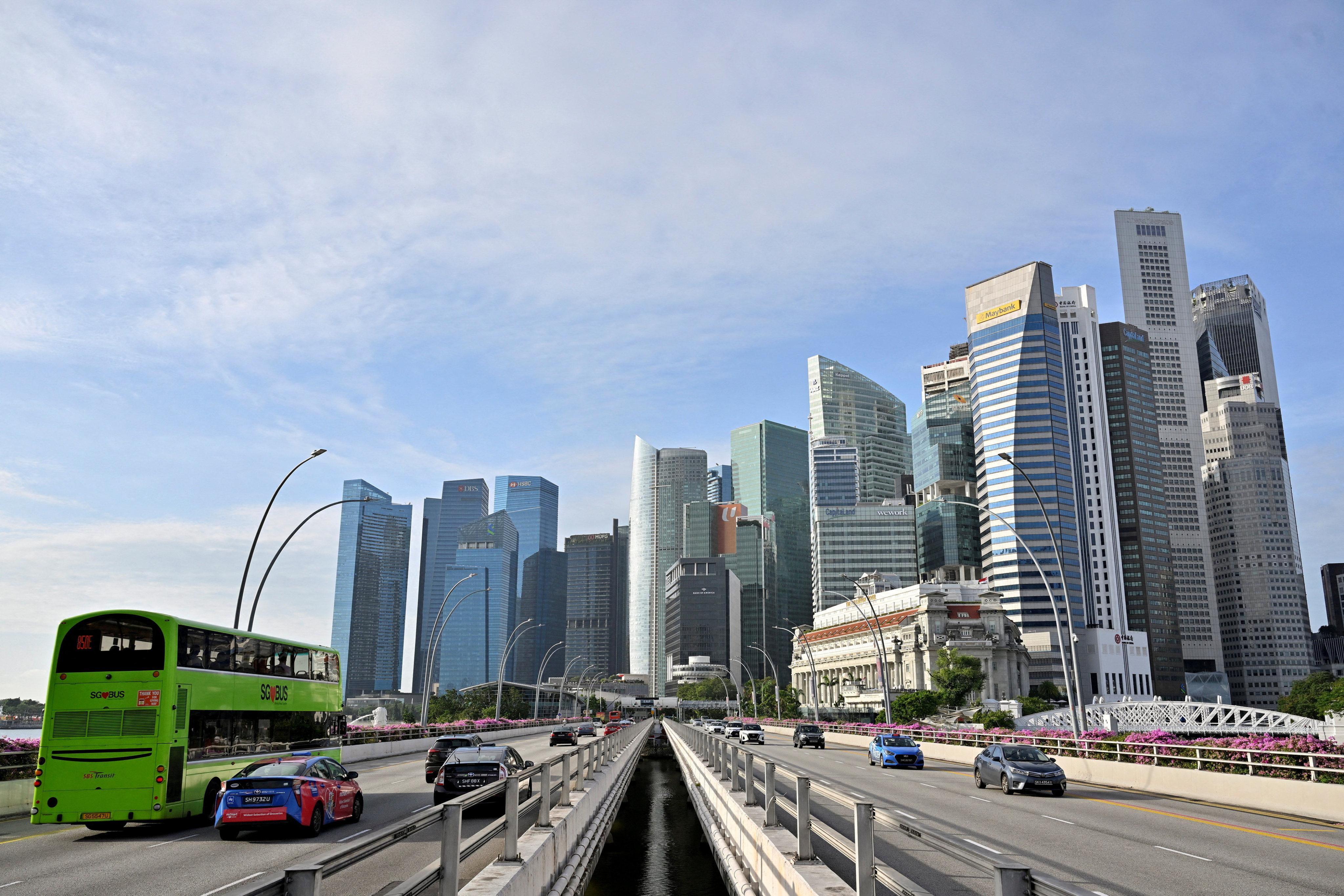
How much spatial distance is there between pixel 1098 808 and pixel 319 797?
57.2 ft

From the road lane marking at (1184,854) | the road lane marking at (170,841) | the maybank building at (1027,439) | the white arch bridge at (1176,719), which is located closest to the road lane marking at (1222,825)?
the road lane marking at (1184,854)

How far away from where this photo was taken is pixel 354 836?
17.5m

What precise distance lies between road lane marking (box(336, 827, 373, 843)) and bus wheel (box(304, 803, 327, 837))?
2.06 ft

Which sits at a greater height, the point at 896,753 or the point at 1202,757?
the point at 1202,757

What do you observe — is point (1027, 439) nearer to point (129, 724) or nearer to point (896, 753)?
point (896, 753)

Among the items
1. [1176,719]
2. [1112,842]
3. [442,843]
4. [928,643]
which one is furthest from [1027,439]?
[442,843]

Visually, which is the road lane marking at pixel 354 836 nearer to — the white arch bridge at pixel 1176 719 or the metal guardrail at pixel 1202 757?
the metal guardrail at pixel 1202 757

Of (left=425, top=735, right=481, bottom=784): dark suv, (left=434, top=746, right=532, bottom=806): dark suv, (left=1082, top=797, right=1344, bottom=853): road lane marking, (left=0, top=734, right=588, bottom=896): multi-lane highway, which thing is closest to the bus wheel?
(left=0, top=734, right=588, bottom=896): multi-lane highway

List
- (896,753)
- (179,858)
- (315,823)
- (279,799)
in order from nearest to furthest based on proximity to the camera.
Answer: (179,858), (279,799), (315,823), (896,753)

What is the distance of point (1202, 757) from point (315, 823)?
23547 millimetres

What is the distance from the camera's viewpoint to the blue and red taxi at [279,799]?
17062mm

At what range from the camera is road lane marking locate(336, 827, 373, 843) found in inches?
661

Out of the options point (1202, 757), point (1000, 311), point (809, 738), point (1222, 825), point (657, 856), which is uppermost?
point (1000, 311)

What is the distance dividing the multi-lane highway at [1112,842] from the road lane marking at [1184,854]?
0.14ft
